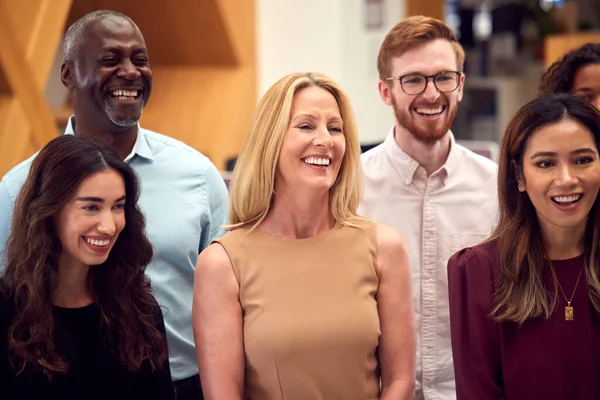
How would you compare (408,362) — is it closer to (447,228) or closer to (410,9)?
(447,228)

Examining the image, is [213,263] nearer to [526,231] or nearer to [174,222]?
[174,222]

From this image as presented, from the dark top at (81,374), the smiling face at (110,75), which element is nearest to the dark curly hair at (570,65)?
the smiling face at (110,75)

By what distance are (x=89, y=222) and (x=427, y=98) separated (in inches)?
44.1

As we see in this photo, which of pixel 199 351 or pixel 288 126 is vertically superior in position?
pixel 288 126

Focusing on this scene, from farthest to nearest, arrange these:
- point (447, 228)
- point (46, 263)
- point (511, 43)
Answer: point (511, 43), point (447, 228), point (46, 263)

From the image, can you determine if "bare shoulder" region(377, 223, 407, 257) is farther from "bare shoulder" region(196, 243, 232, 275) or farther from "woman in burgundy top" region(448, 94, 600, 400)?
"bare shoulder" region(196, 243, 232, 275)

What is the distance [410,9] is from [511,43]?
76.8 inches

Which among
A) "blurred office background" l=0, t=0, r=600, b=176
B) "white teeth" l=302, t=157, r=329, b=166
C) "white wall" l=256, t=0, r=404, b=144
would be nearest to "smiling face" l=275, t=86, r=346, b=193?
"white teeth" l=302, t=157, r=329, b=166

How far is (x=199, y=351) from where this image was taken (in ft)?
7.20

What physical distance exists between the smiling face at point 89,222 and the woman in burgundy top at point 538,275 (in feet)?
2.74

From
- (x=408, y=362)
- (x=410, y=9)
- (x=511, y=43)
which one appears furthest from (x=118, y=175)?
(x=511, y=43)

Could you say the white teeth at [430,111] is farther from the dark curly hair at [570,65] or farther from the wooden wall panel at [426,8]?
the wooden wall panel at [426,8]

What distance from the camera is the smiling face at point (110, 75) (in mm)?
2488

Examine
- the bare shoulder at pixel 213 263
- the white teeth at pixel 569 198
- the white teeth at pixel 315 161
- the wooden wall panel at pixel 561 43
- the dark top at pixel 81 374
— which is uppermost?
the wooden wall panel at pixel 561 43
